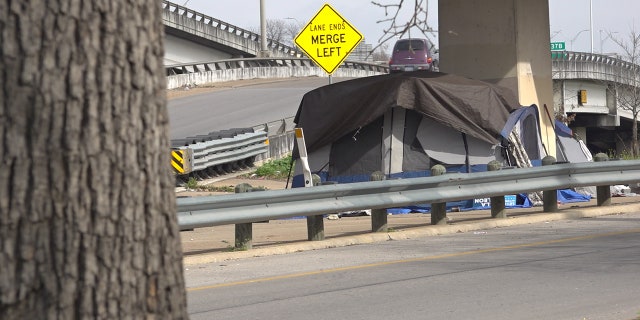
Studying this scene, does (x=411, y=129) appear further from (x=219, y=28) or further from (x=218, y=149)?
(x=219, y=28)

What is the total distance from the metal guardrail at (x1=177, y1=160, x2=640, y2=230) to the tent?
207 centimetres

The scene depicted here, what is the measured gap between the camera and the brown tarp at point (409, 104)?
17.5 metres

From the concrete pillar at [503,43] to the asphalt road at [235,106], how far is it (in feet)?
44.2

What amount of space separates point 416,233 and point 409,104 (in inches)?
159

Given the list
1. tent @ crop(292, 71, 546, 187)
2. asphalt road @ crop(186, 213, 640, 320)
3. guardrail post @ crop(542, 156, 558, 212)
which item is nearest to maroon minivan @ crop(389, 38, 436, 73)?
tent @ crop(292, 71, 546, 187)

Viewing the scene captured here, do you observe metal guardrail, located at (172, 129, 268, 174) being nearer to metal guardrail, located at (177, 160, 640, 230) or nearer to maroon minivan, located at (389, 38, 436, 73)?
metal guardrail, located at (177, 160, 640, 230)

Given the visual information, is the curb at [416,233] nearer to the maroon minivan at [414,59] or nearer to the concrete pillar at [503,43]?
the concrete pillar at [503,43]

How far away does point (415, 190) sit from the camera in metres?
14.0

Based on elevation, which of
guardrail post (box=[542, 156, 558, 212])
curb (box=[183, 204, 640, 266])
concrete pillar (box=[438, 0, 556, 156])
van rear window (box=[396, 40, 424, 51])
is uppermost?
van rear window (box=[396, 40, 424, 51])

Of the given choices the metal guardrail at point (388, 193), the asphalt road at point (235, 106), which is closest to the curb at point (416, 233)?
the metal guardrail at point (388, 193)

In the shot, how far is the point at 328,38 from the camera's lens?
21.1 meters

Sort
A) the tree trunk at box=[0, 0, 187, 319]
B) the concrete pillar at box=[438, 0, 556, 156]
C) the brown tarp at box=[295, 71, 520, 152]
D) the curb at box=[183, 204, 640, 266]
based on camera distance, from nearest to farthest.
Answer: the tree trunk at box=[0, 0, 187, 319]
the curb at box=[183, 204, 640, 266]
the brown tarp at box=[295, 71, 520, 152]
the concrete pillar at box=[438, 0, 556, 156]

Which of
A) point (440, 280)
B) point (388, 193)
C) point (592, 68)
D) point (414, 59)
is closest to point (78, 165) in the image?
point (440, 280)

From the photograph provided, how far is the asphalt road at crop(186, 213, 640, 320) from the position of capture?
838 cm
